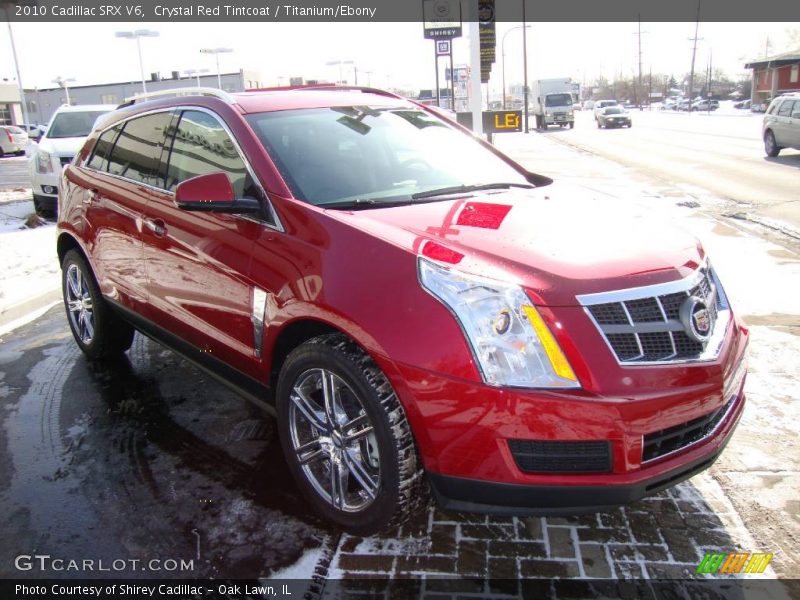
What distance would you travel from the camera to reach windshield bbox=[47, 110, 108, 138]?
12993 mm

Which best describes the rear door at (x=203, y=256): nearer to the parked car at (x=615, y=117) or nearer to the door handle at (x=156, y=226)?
the door handle at (x=156, y=226)

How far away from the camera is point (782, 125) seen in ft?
61.1

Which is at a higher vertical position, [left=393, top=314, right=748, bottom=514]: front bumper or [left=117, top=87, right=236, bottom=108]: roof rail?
[left=117, top=87, right=236, bottom=108]: roof rail

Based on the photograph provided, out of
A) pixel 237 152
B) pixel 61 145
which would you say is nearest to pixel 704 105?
pixel 61 145

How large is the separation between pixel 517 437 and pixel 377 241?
3.03ft

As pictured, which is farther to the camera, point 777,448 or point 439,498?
point 777,448

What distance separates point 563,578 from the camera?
2.62m

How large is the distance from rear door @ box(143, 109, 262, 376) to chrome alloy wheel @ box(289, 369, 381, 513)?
1.35 feet

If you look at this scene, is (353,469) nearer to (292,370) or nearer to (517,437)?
(292,370)

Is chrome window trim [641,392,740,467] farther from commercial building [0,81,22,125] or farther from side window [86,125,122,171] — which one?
commercial building [0,81,22,125]

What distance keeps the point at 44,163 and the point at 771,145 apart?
60.1 feet

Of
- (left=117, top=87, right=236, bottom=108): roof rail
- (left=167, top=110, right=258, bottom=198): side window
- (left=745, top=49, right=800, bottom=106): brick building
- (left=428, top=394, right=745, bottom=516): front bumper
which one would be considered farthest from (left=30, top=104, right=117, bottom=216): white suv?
(left=745, top=49, right=800, bottom=106): brick building

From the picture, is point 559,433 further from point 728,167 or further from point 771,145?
point 771,145

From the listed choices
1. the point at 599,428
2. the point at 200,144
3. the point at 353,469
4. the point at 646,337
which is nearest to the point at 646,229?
the point at 646,337
